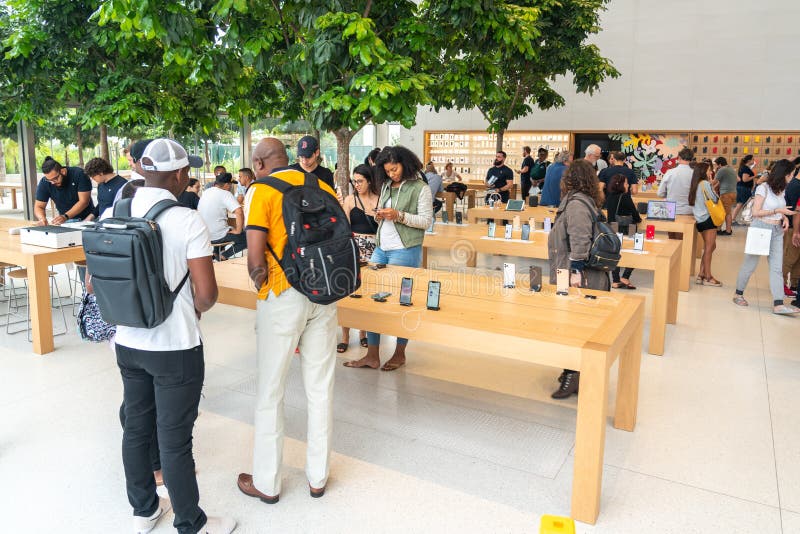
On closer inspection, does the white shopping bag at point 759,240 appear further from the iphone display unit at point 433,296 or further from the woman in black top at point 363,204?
the iphone display unit at point 433,296

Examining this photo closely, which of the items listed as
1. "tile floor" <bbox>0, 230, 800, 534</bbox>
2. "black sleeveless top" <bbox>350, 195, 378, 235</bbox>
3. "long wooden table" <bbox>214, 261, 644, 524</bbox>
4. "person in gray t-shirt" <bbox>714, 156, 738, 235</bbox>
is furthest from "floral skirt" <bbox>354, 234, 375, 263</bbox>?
"person in gray t-shirt" <bbox>714, 156, 738, 235</bbox>

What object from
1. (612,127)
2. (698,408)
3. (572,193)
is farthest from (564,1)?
(698,408)

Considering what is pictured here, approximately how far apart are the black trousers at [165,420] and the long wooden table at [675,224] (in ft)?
17.0

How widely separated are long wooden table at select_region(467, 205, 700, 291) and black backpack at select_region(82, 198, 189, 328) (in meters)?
5.26

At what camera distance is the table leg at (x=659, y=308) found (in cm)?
446

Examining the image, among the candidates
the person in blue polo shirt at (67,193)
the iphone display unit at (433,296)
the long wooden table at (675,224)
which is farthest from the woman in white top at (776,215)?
the person in blue polo shirt at (67,193)

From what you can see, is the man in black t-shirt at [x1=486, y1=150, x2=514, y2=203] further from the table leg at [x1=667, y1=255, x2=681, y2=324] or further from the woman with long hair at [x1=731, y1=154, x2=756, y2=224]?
the table leg at [x1=667, y1=255, x2=681, y2=324]

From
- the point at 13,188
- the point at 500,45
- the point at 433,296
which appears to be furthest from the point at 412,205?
the point at 13,188

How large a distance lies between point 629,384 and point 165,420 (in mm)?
2286

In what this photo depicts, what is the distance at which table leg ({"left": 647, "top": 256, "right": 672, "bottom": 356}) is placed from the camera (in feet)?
14.6

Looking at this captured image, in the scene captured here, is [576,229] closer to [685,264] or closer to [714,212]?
[685,264]

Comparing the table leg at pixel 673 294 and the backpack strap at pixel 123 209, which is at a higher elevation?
the backpack strap at pixel 123 209

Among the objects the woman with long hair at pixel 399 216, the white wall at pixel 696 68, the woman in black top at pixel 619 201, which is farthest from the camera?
the white wall at pixel 696 68

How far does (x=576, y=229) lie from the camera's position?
11.3 ft
